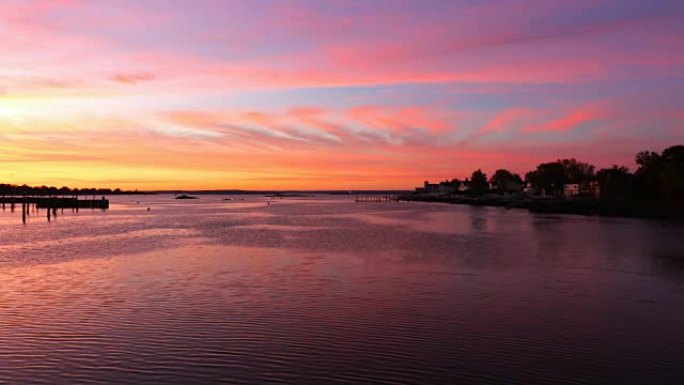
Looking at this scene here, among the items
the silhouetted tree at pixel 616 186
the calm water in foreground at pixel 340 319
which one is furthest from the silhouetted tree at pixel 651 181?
the calm water in foreground at pixel 340 319

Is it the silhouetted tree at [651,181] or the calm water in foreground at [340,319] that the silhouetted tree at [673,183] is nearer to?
the silhouetted tree at [651,181]

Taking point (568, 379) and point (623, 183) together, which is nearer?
point (568, 379)

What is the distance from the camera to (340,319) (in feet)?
63.2

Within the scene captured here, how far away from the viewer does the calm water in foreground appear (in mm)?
13773

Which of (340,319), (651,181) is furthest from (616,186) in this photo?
(340,319)

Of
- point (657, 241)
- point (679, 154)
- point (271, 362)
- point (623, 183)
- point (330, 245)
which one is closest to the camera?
point (271, 362)

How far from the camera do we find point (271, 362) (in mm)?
14414

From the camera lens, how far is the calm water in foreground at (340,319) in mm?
13773

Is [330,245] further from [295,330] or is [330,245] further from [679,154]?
[679,154]

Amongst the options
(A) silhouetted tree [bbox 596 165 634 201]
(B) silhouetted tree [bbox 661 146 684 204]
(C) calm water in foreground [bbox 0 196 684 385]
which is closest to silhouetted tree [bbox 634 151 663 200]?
(A) silhouetted tree [bbox 596 165 634 201]

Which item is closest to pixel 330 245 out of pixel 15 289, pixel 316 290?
pixel 316 290

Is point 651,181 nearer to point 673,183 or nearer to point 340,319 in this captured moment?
point 673,183

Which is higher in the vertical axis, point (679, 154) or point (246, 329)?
point (679, 154)

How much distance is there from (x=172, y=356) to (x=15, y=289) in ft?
45.9
